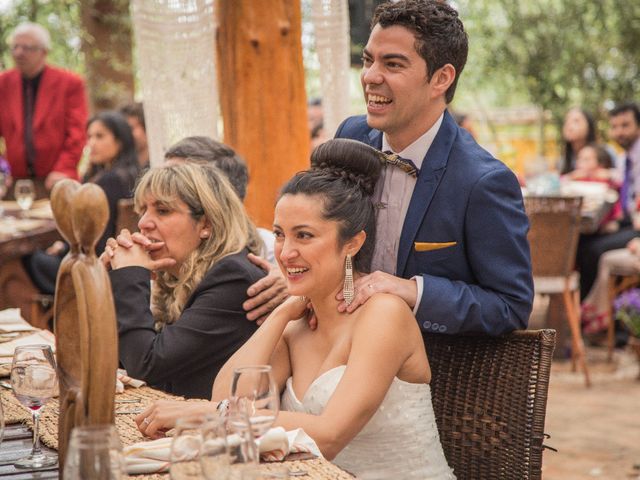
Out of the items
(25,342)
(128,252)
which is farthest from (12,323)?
(128,252)

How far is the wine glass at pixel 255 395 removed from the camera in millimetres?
1781

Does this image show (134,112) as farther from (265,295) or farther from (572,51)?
(572,51)

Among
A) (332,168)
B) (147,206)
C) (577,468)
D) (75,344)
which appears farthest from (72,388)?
(577,468)

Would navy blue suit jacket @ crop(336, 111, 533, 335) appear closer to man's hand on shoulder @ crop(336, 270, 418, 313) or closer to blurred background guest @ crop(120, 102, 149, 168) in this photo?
man's hand on shoulder @ crop(336, 270, 418, 313)

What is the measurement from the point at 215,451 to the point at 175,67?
2.78 m

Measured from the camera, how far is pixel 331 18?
4.41 metres

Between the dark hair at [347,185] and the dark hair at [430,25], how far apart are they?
31cm

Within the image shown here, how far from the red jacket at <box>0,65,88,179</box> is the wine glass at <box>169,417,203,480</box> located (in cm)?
693

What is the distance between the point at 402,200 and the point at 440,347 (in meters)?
0.39

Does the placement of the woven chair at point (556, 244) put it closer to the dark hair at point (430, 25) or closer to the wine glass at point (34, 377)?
the dark hair at point (430, 25)

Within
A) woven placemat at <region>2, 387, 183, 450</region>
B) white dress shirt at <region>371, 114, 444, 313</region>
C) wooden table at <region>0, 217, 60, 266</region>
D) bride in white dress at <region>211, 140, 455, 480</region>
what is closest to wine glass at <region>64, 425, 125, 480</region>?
woven placemat at <region>2, 387, 183, 450</region>

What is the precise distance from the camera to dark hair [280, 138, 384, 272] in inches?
99.8

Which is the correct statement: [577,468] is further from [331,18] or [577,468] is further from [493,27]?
[493,27]

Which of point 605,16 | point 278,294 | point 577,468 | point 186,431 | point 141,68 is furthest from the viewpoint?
point 605,16
